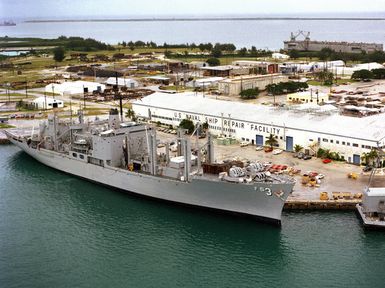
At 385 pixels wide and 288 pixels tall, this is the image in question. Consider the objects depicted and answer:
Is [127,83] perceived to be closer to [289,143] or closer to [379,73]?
[379,73]

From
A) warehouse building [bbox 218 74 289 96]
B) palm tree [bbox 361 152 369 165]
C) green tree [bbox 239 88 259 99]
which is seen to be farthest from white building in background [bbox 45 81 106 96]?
palm tree [bbox 361 152 369 165]

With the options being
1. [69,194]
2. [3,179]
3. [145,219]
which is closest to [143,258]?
[145,219]

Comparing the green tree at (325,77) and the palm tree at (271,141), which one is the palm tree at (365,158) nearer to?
the palm tree at (271,141)

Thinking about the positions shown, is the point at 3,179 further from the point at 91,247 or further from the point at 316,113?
the point at 316,113

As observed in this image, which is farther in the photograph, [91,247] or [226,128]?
[226,128]

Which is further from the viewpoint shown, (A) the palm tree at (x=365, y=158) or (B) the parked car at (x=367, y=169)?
(A) the palm tree at (x=365, y=158)

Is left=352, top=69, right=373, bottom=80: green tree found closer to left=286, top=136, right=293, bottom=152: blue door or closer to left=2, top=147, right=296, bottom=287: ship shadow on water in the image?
left=286, top=136, right=293, bottom=152: blue door

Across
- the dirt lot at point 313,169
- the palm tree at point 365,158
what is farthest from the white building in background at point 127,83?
the palm tree at point 365,158
